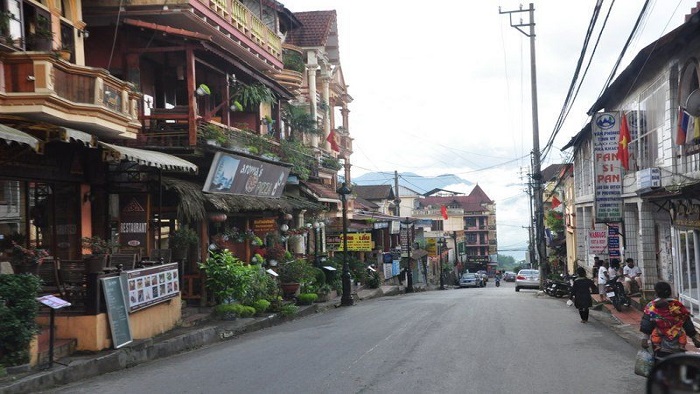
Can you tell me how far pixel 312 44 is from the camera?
3419 cm

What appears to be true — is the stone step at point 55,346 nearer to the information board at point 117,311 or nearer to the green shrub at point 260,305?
the information board at point 117,311

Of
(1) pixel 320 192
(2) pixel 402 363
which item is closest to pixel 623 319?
(2) pixel 402 363

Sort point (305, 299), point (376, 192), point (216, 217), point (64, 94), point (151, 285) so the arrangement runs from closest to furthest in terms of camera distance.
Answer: point (64, 94), point (151, 285), point (216, 217), point (305, 299), point (376, 192)

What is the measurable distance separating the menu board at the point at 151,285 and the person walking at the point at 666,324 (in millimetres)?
8831

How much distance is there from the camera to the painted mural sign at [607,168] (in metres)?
20.4

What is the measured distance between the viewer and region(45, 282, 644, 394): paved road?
9344 mm

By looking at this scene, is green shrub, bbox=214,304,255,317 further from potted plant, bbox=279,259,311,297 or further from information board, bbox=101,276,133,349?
potted plant, bbox=279,259,311,297

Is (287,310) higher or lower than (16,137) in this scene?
lower

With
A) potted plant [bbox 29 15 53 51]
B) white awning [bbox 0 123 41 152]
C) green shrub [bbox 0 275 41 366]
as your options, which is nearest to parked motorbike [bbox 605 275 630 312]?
green shrub [bbox 0 275 41 366]

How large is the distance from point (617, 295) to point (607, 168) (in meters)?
3.91

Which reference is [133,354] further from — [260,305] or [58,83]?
[260,305]

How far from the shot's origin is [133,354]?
39.1ft

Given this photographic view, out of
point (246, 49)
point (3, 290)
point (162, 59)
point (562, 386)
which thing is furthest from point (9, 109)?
point (246, 49)

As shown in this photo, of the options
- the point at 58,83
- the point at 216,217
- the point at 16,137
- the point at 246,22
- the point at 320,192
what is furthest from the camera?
the point at 320,192
